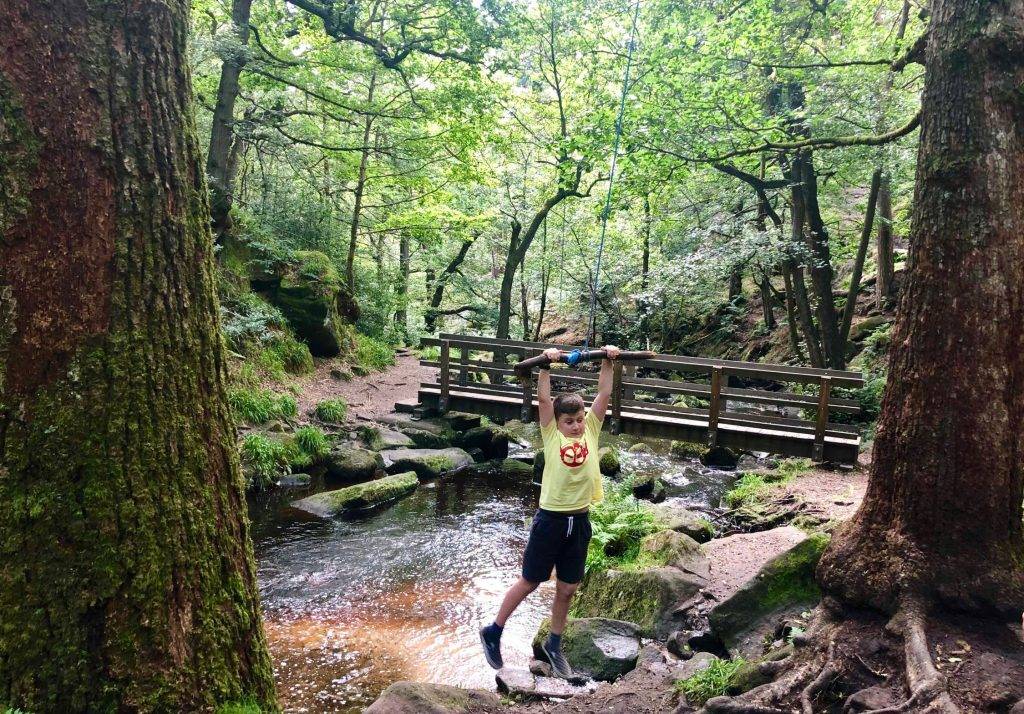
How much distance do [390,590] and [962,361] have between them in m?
5.81

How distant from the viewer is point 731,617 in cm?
479

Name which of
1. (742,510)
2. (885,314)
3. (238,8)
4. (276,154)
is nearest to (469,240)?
(276,154)

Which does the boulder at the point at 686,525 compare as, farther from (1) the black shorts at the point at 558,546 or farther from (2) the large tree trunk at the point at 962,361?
(2) the large tree trunk at the point at 962,361

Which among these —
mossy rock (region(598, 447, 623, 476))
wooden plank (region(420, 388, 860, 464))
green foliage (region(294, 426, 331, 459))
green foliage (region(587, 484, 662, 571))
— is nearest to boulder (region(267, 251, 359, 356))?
green foliage (region(294, 426, 331, 459))

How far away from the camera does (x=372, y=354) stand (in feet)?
59.5

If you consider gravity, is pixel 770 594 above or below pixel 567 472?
below

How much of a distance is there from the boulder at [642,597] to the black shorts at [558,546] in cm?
155

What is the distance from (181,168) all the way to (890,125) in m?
11.6

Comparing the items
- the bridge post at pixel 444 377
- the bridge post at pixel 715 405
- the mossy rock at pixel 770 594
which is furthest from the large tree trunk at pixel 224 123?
the mossy rock at pixel 770 594

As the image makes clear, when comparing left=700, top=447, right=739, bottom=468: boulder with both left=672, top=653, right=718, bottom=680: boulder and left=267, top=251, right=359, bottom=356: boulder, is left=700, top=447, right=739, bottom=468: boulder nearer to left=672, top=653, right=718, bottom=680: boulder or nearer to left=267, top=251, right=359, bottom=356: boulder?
left=672, top=653, right=718, bottom=680: boulder

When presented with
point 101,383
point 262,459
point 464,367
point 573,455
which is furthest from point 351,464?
point 101,383

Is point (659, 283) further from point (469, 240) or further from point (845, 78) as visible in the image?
point (845, 78)

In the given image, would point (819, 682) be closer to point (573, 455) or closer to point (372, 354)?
point (573, 455)

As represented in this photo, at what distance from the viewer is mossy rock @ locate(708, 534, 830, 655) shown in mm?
4691
